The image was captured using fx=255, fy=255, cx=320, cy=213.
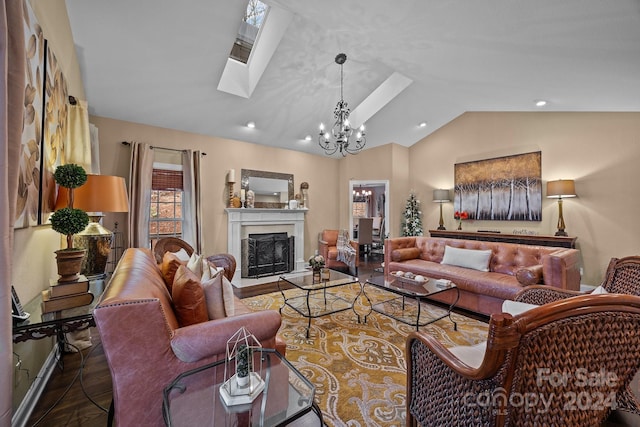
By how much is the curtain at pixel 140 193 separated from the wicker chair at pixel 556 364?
14.9 ft

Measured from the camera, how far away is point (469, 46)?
2.83m

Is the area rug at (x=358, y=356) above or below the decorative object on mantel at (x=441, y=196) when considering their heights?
below

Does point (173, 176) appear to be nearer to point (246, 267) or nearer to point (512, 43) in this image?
point (246, 267)

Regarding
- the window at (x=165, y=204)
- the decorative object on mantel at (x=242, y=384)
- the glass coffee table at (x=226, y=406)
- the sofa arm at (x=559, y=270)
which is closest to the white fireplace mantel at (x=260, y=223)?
the window at (x=165, y=204)

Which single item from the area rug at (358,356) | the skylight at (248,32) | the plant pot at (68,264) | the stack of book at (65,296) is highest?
the skylight at (248,32)

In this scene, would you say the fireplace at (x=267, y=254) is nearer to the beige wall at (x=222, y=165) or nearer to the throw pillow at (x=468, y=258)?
the beige wall at (x=222, y=165)

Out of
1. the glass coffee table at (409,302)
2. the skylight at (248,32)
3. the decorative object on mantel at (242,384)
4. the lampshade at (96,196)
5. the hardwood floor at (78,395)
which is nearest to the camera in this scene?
the decorative object on mantel at (242,384)

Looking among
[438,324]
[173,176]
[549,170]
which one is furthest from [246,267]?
[549,170]

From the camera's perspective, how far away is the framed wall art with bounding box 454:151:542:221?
465 centimetres

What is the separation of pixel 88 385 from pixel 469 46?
4.70m

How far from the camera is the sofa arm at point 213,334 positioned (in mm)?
1257

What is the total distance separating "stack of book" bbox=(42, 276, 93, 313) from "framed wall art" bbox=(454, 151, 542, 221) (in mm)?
6039

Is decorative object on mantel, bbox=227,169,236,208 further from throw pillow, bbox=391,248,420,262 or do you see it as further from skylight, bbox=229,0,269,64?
throw pillow, bbox=391,248,420,262

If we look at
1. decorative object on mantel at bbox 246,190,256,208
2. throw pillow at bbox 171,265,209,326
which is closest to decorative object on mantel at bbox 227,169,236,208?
decorative object on mantel at bbox 246,190,256,208
